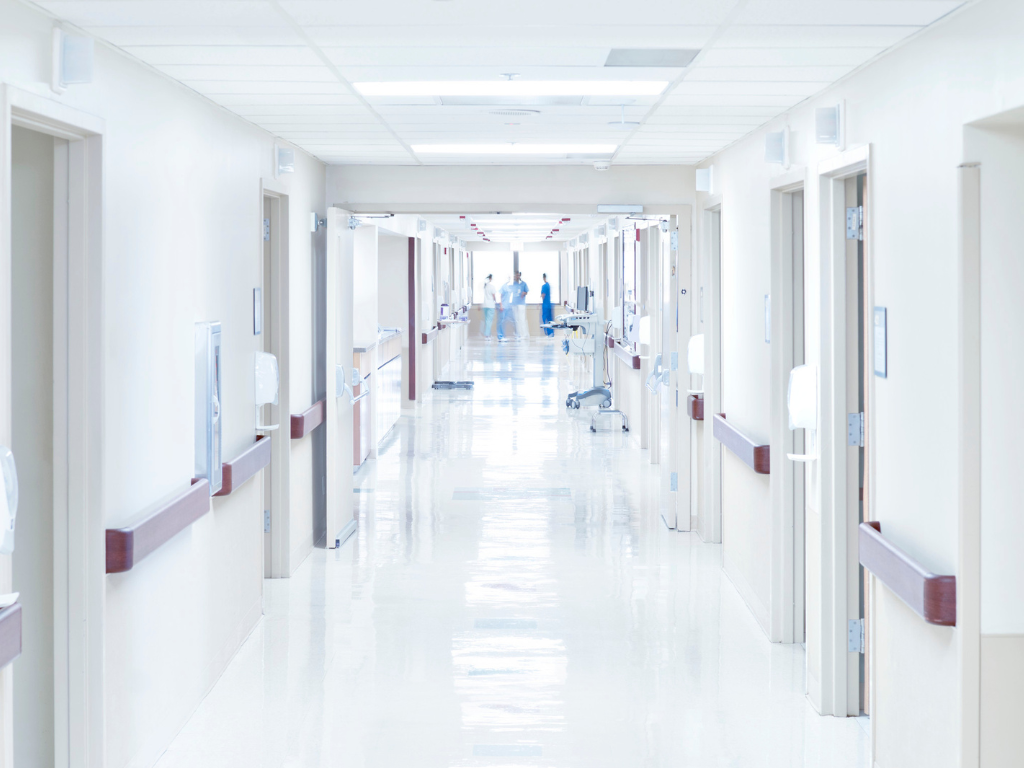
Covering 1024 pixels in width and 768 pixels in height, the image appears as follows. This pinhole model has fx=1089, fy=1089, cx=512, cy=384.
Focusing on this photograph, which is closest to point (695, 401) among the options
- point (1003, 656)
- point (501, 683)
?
point (501, 683)

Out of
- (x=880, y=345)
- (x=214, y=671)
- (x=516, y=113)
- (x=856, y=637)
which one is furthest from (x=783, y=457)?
(x=214, y=671)

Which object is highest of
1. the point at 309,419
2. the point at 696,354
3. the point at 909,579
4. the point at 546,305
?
the point at 546,305

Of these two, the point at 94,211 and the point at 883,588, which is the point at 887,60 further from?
the point at 94,211

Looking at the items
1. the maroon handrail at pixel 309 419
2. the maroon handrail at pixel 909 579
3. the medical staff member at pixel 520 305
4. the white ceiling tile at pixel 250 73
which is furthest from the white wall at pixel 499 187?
the medical staff member at pixel 520 305

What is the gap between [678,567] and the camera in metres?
6.31

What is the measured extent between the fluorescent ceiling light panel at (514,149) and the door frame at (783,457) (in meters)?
1.46

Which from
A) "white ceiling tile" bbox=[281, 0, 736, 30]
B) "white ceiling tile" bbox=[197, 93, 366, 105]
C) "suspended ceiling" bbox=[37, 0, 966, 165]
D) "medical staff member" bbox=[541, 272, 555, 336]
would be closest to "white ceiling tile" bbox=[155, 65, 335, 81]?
"suspended ceiling" bbox=[37, 0, 966, 165]

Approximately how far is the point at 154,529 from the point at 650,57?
2.25m

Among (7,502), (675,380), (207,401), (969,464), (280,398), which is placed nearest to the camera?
(7,502)

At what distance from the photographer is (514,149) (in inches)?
241

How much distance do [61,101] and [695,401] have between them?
4.78 meters

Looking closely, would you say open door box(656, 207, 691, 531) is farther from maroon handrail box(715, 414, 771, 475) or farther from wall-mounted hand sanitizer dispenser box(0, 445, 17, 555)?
wall-mounted hand sanitizer dispenser box(0, 445, 17, 555)

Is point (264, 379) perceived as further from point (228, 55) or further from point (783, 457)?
point (783, 457)

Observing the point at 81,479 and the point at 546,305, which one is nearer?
the point at 81,479
